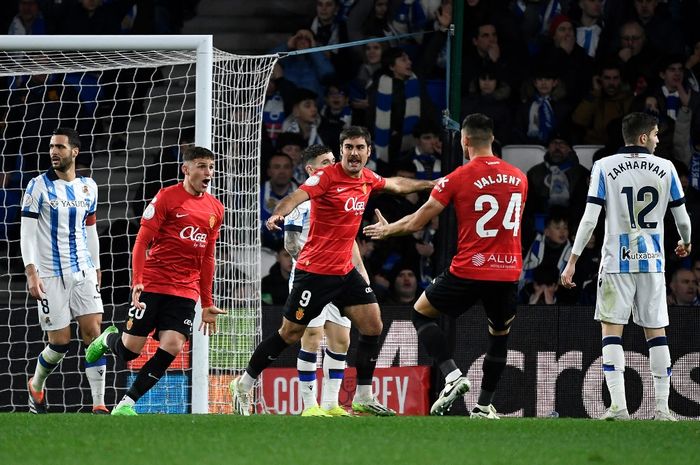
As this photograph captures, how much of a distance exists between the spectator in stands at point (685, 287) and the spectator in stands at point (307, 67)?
14.7 feet

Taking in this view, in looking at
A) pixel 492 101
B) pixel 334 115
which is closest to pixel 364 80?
pixel 334 115

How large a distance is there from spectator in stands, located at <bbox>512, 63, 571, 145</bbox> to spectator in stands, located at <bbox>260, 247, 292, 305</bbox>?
283 centimetres

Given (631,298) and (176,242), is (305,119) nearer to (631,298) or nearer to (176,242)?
(176,242)

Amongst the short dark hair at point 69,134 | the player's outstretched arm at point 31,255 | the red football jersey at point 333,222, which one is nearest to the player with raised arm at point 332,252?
the red football jersey at point 333,222

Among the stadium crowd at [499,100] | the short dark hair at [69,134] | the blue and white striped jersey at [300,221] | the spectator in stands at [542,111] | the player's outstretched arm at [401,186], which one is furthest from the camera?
the spectator in stands at [542,111]

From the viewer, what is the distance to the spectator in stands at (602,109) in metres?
14.6

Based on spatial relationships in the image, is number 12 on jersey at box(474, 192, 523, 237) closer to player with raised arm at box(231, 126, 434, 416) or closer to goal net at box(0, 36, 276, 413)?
player with raised arm at box(231, 126, 434, 416)

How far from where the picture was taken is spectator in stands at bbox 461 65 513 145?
572 inches

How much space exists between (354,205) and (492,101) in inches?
196

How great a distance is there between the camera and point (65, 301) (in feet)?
35.8

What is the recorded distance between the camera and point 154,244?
32.9ft

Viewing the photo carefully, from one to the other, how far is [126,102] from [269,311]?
4.23 m

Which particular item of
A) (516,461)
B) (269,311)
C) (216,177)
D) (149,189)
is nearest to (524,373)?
(269,311)

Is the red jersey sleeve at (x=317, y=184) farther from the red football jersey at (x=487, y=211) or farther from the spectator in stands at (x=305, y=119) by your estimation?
the spectator in stands at (x=305, y=119)
